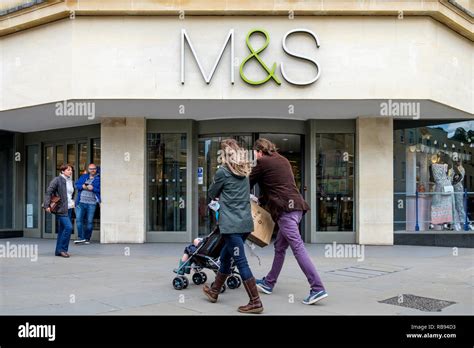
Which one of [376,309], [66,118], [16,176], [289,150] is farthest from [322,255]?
[16,176]

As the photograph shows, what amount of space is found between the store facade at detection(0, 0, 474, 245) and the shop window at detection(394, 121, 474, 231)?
0.16 metres

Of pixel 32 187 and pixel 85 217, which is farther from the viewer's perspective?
pixel 32 187

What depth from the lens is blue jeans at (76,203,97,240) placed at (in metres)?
12.8

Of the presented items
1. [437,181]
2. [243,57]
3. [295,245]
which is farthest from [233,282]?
[437,181]

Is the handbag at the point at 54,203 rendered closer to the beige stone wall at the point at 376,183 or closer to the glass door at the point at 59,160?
the glass door at the point at 59,160

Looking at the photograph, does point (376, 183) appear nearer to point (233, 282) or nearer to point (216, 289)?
point (233, 282)

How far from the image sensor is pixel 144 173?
42.3ft
